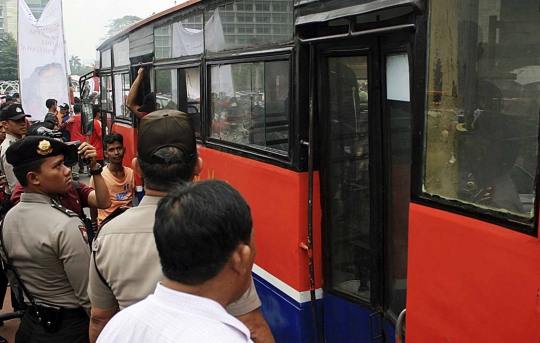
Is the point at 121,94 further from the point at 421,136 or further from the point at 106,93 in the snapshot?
the point at 421,136

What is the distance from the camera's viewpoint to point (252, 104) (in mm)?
3721

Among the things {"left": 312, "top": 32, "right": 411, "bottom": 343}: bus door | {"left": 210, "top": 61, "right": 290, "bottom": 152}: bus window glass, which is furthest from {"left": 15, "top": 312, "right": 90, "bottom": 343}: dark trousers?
{"left": 210, "top": 61, "right": 290, "bottom": 152}: bus window glass

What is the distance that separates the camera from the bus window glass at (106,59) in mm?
8570

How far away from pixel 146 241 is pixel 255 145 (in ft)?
6.15

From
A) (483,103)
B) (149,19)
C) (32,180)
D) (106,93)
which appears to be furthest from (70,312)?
(106,93)

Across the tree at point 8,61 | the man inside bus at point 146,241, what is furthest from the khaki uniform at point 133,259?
the tree at point 8,61

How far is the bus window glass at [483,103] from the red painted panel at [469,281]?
4.3 inches

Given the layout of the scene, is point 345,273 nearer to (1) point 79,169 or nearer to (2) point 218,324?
(2) point 218,324

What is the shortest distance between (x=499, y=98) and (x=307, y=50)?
1343 mm

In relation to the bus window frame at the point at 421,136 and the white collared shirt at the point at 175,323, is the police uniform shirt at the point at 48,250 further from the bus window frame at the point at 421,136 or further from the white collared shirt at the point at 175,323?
the bus window frame at the point at 421,136

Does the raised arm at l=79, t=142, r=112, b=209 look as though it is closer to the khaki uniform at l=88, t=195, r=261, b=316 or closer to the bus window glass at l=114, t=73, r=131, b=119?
the khaki uniform at l=88, t=195, r=261, b=316

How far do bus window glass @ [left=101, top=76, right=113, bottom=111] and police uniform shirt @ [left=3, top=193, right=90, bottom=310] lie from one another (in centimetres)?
625

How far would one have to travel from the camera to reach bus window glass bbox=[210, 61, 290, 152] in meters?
3.34

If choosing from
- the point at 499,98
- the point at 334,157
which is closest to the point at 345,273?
the point at 334,157
